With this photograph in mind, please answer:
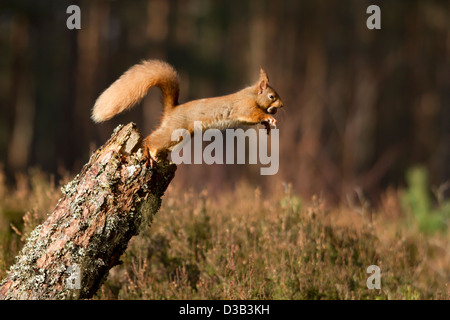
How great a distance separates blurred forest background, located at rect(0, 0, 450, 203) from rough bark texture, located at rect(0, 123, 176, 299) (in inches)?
251

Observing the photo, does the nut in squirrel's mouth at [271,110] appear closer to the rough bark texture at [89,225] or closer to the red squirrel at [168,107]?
the red squirrel at [168,107]

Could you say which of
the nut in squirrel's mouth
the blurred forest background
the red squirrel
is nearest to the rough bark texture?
the red squirrel

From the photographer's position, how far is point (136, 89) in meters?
2.98

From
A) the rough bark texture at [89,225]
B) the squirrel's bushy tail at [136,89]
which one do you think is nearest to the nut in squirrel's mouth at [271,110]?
the squirrel's bushy tail at [136,89]

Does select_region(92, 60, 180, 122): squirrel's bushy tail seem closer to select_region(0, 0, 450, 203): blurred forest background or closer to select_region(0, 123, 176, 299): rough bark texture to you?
select_region(0, 123, 176, 299): rough bark texture

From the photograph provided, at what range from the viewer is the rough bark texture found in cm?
278

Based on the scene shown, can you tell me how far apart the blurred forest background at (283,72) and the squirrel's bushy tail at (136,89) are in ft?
20.4

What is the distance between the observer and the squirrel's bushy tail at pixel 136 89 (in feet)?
9.71

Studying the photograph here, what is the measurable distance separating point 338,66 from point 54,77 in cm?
1568

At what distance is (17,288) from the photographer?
282 centimetres

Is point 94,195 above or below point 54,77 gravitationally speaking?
below
